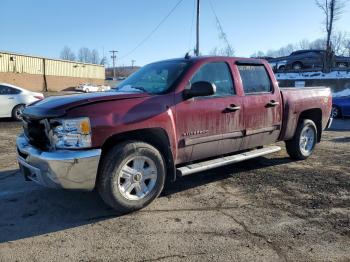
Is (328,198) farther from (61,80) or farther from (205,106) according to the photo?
(61,80)

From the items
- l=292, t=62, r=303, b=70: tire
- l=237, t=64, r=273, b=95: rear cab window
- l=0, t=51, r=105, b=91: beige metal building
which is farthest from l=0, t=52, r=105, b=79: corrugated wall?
l=237, t=64, r=273, b=95: rear cab window

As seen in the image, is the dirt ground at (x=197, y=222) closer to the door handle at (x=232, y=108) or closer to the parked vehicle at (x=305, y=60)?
the door handle at (x=232, y=108)

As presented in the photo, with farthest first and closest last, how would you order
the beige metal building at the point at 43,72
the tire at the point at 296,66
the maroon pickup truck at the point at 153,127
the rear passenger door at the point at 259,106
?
the beige metal building at the point at 43,72 < the tire at the point at 296,66 < the rear passenger door at the point at 259,106 < the maroon pickup truck at the point at 153,127

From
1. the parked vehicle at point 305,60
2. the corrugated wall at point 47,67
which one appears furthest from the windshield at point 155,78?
the corrugated wall at point 47,67

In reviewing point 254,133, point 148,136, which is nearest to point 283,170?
point 254,133

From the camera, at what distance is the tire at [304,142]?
7.51m

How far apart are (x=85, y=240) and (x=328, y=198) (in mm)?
3243

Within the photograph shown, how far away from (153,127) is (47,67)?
1997 inches

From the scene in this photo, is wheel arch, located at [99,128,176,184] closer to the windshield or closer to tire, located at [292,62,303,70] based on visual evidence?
the windshield

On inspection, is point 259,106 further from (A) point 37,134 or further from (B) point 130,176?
(A) point 37,134

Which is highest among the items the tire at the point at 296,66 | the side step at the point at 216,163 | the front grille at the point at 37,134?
the tire at the point at 296,66

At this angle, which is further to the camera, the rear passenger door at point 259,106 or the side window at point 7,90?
the side window at point 7,90

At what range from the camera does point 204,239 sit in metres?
4.18

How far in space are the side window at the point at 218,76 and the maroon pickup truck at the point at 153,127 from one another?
0.05 ft
